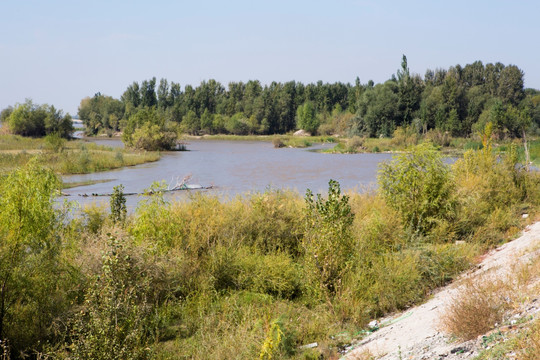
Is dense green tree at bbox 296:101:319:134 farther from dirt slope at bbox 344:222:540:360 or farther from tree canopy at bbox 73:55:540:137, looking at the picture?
dirt slope at bbox 344:222:540:360

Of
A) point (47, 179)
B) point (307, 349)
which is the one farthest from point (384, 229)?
point (47, 179)

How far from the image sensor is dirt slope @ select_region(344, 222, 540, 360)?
5.99 metres

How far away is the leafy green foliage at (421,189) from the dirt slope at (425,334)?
8.65 ft

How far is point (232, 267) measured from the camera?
10.5 meters

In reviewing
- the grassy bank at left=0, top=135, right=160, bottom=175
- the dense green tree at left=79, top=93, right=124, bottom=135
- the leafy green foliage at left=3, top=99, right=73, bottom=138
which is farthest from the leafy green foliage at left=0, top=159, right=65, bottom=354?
the dense green tree at left=79, top=93, right=124, bottom=135

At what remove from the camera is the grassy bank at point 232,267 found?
739 cm

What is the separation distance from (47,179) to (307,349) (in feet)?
17.0

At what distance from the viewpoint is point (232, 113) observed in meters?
107

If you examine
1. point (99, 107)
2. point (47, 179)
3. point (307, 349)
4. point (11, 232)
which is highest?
point (99, 107)

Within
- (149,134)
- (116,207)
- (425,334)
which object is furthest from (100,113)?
(425,334)

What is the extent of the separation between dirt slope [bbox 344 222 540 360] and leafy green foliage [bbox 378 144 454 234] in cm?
264

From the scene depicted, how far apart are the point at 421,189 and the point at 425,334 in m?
6.64

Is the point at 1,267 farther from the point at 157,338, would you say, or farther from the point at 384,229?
the point at 384,229

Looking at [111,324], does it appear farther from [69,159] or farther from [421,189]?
[69,159]
